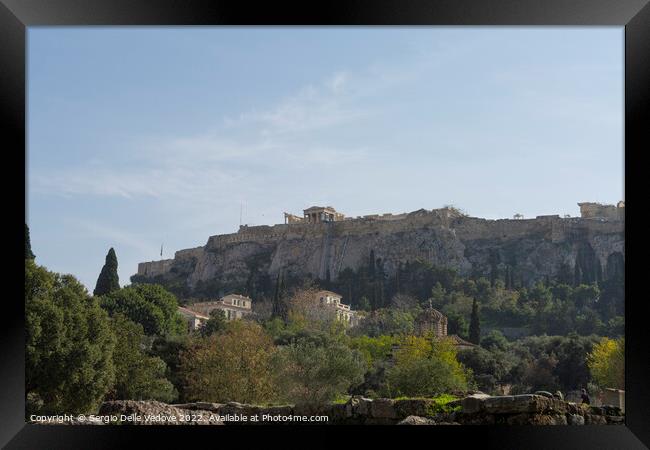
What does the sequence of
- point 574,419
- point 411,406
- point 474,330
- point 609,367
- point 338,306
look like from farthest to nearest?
point 338,306
point 474,330
point 609,367
point 411,406
point 574,419

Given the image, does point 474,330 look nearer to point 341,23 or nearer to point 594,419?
point 594,419

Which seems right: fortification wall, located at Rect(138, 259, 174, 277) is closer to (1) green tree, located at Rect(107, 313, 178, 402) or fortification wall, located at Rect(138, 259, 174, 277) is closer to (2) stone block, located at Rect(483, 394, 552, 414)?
(1) green tree, located at Rect(107, 313, 178, 402)

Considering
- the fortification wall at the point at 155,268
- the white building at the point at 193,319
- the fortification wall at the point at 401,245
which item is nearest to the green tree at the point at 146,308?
the white building at the point at 193,319

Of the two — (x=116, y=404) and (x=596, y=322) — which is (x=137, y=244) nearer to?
(x=596, y=322)

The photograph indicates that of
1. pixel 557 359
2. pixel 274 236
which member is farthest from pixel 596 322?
pixel 274 236

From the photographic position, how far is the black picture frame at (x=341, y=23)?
3.44 meters

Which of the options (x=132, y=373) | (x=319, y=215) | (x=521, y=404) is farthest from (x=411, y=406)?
(x=319, y=215)

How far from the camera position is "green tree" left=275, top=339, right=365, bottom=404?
561 inches

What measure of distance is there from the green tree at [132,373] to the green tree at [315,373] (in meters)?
2.11

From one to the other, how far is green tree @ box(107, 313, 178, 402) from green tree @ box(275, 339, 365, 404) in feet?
6.93

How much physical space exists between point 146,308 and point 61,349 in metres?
12.3

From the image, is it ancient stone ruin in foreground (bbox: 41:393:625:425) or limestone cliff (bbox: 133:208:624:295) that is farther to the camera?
limestone cliff (bbox: 133:208:624:295)

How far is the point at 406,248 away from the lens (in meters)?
46.5

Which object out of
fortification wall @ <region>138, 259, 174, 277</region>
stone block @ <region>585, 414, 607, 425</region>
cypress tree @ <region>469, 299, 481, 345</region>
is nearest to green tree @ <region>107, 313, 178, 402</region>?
stone block @ <region>585, 414, 607, 425</region>
